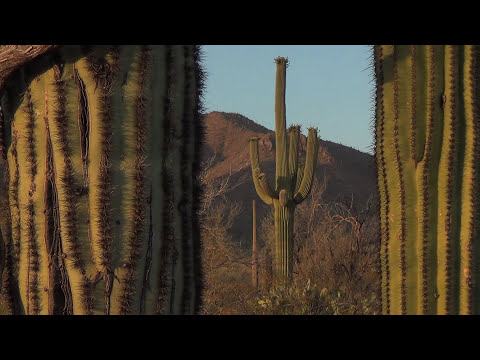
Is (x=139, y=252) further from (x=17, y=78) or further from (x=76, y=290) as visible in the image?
(x=17, y=78)

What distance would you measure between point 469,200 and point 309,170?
9548mm

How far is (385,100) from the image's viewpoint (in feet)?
18.4

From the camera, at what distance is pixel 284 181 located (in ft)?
49.6

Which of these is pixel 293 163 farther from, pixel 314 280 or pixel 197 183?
pixel 197 183

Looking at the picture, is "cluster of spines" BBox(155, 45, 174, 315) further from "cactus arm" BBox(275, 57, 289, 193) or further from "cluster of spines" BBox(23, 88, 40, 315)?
"cactus arm" BBox(275, 57, 289, 193)

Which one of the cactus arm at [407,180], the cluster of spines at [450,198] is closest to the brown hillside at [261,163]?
the cactus arm at [407,180]

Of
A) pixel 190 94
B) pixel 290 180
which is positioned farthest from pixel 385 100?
pixel 290 180

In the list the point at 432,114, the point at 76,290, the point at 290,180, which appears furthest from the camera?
the point at 290,180

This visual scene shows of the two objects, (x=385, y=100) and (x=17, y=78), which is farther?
(x=385, y=100)

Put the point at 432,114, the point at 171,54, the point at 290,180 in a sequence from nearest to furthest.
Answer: the point at 171,54, the point at 432,114, the point at 290,180

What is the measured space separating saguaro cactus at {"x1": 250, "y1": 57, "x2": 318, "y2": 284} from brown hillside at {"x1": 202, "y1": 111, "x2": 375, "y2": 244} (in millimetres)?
28333

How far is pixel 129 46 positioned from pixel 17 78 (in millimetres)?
504

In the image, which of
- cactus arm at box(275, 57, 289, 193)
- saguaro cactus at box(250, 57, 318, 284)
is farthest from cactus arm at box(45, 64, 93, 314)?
cactus arm at box(275, 57, 289, 193)

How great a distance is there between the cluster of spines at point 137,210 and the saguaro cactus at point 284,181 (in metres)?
11.7
